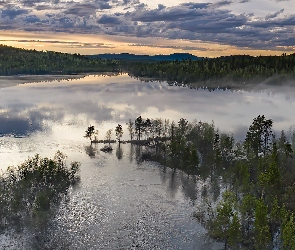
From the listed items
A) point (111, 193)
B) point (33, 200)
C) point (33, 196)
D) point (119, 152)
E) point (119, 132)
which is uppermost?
point (119, 132)

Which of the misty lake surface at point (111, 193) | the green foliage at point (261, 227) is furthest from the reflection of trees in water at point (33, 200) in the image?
the green foliage at point (261, 227)

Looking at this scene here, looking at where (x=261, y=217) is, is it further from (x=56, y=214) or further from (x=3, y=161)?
(x=3, y=161)

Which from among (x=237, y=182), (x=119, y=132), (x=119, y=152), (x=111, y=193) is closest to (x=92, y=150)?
(x=119, y=152)

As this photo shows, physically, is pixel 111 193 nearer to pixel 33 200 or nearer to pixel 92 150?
pixel 33 200

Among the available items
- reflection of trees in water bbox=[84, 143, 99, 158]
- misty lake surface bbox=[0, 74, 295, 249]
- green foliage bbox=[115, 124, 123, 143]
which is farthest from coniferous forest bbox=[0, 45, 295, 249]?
green foliage bbox=[115, 124, 123, 143]

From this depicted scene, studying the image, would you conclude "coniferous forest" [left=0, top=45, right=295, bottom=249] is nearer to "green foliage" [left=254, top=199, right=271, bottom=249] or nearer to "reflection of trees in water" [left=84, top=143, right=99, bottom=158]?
"green foliage" [left=254, top=199, right=271, bottom=249]
